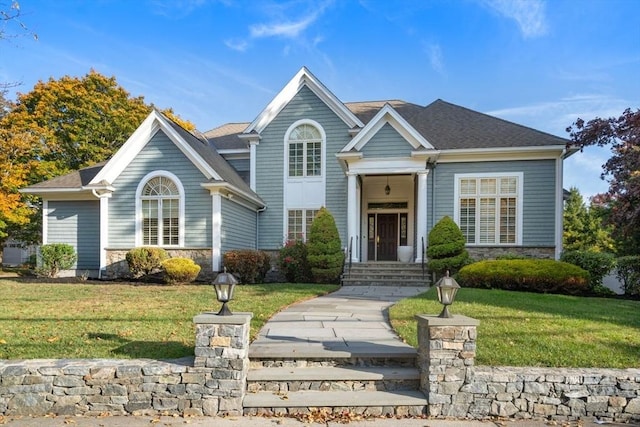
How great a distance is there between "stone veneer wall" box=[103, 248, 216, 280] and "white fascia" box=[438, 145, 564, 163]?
863cm

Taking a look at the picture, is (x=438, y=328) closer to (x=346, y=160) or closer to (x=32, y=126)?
(x=346, y=160)

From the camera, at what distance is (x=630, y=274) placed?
10.8 metres

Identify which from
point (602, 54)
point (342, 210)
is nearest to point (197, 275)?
point (342, 210)

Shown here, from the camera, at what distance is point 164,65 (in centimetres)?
1309

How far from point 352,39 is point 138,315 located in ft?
33.0

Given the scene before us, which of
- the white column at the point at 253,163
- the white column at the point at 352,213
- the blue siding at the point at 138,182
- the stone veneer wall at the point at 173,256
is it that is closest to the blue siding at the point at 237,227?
the blue siding at the point at 138,182

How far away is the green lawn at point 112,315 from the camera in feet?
16.9

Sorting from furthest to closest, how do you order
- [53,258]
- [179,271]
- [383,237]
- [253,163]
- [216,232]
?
[383,237] < [253,163] < [53,258] < [216,232] < [179,271]

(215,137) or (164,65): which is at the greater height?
(164,65)

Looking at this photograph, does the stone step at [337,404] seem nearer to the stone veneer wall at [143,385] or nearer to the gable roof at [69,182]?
the stone veneer wall at [143,385]

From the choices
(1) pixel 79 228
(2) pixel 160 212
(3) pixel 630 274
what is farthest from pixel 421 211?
(1) pixel 79 228

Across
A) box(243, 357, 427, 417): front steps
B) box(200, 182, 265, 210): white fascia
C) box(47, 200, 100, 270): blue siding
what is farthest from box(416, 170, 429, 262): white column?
box(47, 200, 100, 270): blue siding

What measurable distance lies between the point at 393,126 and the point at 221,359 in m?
10.5

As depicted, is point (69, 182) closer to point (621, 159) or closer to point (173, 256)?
point (173, 256)
